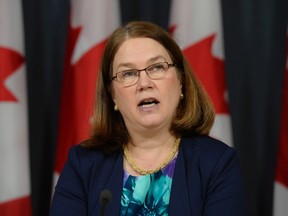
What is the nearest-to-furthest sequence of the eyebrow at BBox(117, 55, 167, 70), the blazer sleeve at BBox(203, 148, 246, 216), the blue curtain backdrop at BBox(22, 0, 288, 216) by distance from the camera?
the blazer sleeve at BBox(203, 148, 246, 216) → the eyebrow at BBox(117, 55, 167, 70) → the blue curtain backdrop at BBox(22, 0, 288, 216)

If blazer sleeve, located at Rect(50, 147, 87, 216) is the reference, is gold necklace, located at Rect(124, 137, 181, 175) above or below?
above

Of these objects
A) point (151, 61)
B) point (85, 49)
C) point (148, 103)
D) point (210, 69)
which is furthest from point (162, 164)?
point (85, 49)

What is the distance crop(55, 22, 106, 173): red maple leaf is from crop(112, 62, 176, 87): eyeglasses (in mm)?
537

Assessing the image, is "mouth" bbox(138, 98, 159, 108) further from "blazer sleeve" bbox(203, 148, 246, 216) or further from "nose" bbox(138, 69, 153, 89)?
"blazer sleeve" bbox(203, 148, 246, 216)

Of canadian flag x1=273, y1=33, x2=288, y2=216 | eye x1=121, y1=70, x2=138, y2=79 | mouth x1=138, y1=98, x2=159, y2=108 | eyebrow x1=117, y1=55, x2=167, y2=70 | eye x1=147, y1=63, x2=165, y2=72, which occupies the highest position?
eyebrow x1=117, y1=55, x2=167, y2=70

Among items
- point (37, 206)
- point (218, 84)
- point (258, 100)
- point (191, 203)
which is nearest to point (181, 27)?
point (218, 84)

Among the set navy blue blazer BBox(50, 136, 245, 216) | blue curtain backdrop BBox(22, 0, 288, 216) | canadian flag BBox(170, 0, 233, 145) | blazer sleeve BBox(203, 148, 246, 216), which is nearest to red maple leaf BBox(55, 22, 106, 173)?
blue curtain backdrop BBox(22, 0, 288, 216)

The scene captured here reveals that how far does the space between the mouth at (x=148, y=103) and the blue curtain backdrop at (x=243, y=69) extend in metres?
0.76

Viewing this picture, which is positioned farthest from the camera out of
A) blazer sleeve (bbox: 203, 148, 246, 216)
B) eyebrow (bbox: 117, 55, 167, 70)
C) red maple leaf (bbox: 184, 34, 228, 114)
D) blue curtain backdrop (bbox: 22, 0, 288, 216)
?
blue curtain backdrop (bbox: 22, 0, 288, 216)

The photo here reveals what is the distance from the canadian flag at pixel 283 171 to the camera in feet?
5.80

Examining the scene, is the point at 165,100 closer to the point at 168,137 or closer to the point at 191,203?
the point at 168,137

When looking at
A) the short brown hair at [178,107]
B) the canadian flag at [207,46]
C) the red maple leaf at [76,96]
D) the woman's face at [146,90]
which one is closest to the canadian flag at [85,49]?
the red maple leaf at [76,96]

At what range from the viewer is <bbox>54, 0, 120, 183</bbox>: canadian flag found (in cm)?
179

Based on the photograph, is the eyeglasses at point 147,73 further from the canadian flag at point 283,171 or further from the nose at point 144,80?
the canadian flag at point 283,171
